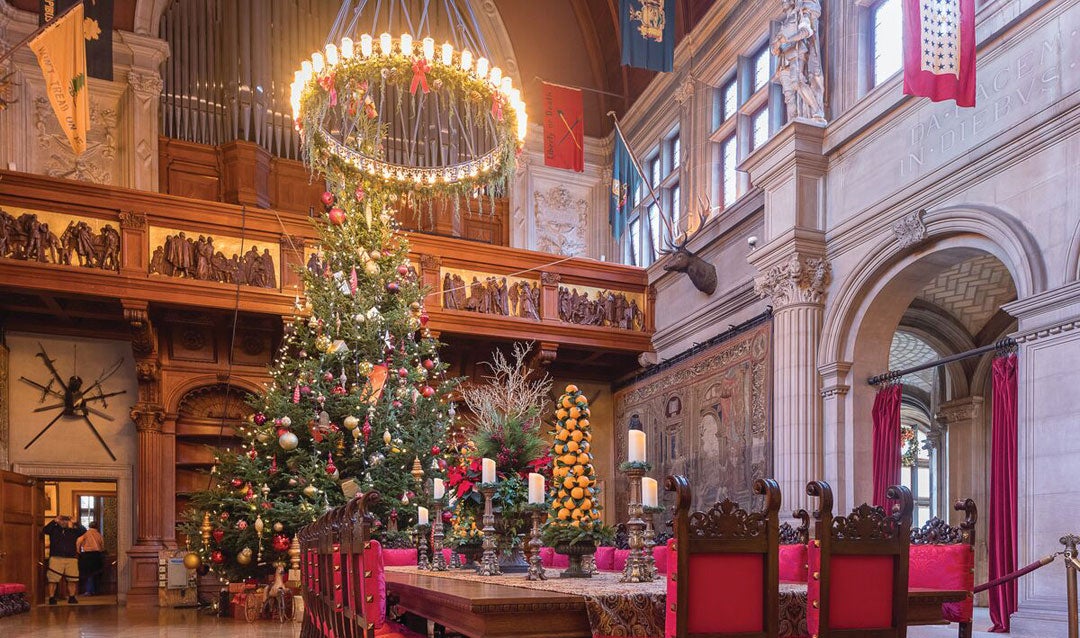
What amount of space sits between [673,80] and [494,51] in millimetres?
3698

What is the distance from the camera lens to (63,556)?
12562 millimetres

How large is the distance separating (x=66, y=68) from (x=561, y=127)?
23.1 ft

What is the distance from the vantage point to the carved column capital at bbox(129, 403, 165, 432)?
494 inches

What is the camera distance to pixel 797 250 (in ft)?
30.9

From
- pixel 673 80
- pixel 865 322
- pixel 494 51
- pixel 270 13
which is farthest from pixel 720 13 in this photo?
pixel 270 13

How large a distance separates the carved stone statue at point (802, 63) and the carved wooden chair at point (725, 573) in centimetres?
742

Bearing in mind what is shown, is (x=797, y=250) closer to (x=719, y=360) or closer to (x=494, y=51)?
(x=719, y=360)

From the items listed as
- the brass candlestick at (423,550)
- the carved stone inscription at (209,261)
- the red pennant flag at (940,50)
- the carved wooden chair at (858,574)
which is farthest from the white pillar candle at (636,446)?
the carved stone inscription at (209,261)

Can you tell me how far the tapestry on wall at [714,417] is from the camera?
10.5 meters

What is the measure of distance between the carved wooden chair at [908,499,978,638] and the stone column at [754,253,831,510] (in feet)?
13.4

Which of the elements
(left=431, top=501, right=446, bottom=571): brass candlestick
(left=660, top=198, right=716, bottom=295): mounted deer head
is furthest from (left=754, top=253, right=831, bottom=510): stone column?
(left=431, top=501, right=446, bottom=571): brass candlestick

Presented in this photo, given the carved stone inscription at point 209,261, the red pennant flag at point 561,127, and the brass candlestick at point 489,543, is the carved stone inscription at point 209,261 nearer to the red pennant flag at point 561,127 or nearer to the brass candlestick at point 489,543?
the red pennant flag at point 561,127

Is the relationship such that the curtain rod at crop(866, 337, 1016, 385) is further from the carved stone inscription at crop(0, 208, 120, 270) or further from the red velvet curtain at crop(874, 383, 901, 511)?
the carved stone inscription at crop(0, 208, 120, 270)

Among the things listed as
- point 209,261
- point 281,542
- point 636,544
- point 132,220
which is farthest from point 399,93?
point 636,544
